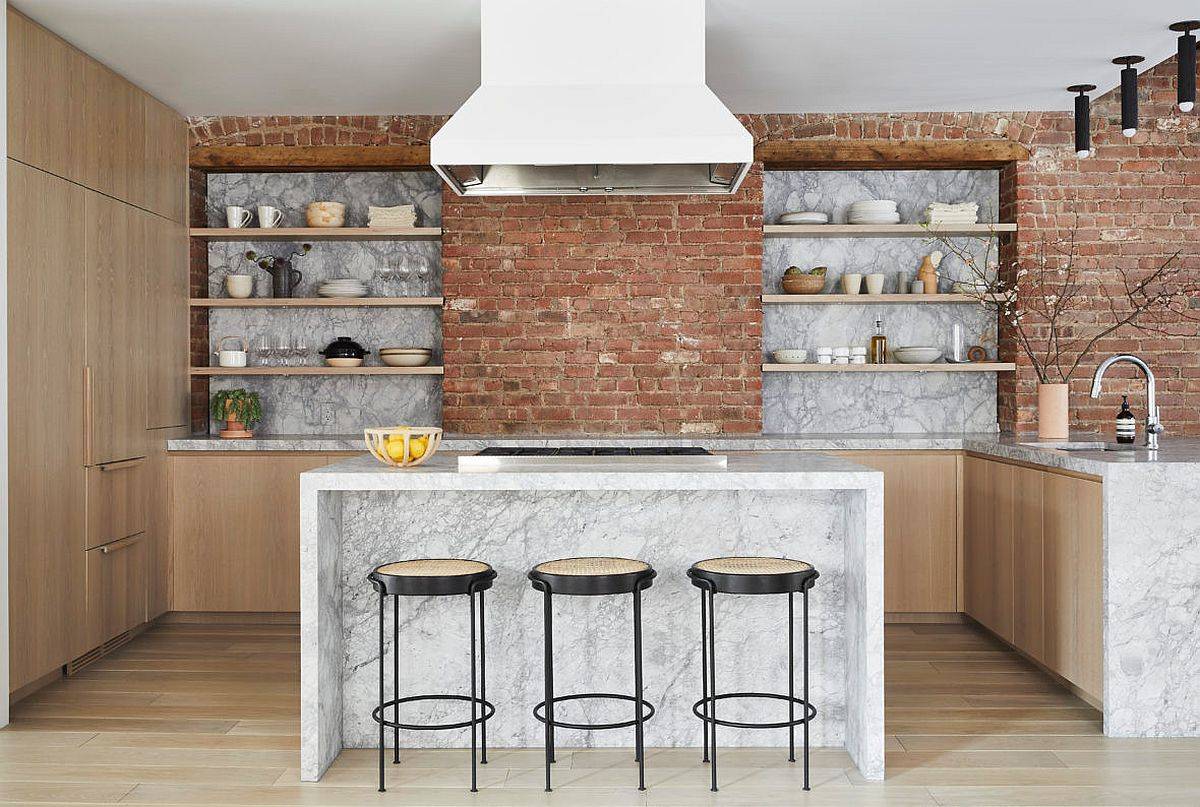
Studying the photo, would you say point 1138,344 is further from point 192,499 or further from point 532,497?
point 192,499

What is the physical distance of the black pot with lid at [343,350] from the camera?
593 centimetres

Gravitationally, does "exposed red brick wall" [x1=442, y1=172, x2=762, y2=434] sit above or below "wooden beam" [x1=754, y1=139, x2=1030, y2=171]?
below

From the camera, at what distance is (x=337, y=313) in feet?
20.5

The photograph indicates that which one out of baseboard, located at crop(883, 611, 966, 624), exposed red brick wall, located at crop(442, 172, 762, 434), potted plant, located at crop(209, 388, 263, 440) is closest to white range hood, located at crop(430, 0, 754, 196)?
exposed red brick wall, located at crop(442, 172, 762, 434)

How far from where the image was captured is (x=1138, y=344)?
580 cm

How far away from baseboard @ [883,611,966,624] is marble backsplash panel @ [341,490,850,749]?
2070 mm

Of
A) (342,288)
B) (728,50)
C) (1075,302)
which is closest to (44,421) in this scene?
(342,288)

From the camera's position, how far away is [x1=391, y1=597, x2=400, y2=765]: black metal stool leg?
3414mm

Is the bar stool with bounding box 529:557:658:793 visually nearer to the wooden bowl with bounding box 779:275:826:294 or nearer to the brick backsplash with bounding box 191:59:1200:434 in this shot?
the brick backsplash with bounding box 191:59:1200:434

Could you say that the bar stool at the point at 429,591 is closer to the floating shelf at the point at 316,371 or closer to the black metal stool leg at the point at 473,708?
the black metal stool leg at the point at 473,708

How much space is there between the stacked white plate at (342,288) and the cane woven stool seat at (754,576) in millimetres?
3293

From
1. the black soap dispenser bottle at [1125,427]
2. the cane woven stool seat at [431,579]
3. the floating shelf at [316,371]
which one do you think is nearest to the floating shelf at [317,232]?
A: the floating shelf at [316,371]

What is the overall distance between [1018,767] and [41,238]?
13.6 ft

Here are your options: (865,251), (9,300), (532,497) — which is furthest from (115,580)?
(865,251)
